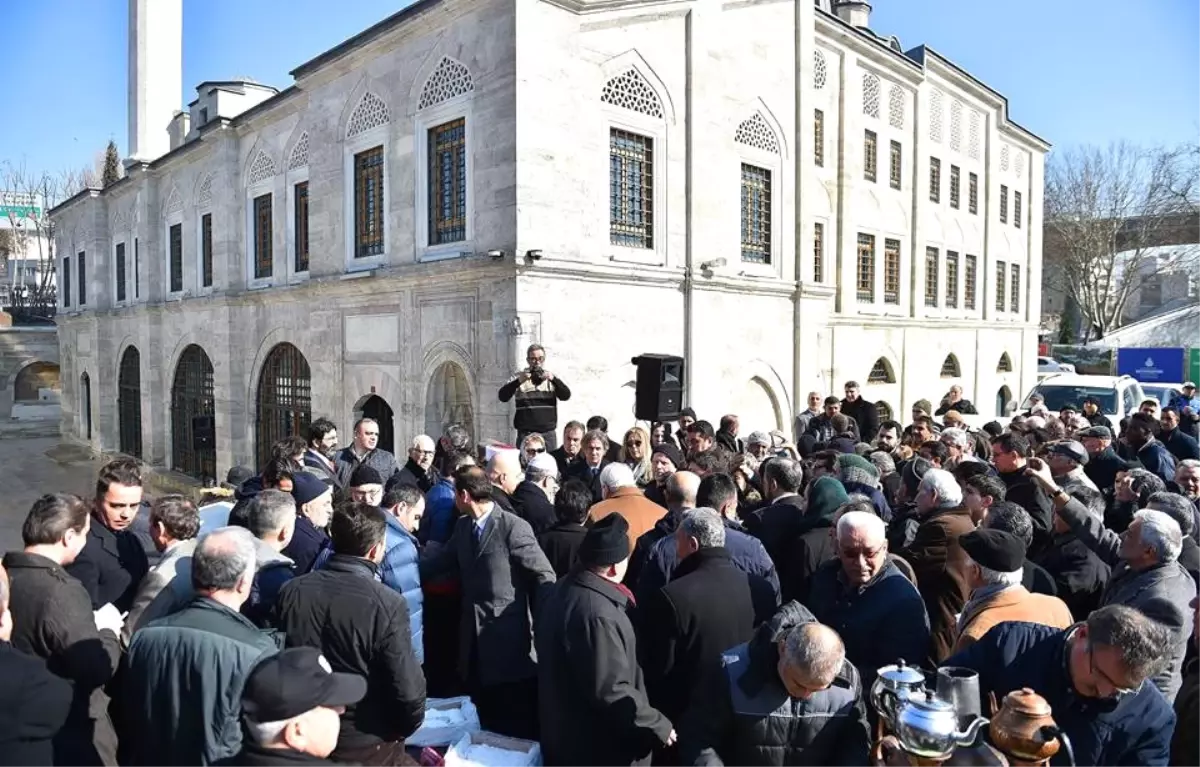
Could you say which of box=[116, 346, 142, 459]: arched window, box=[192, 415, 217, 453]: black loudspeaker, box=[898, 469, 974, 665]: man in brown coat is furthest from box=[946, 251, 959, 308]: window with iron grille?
box=[116, 346, 142, 459]: arched window

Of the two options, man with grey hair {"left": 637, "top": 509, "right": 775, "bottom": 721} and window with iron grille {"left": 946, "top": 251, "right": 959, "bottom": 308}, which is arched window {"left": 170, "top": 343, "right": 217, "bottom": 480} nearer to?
man with grey hair {"left": 637, "top": 509, "right": 775, "bottom": 721}

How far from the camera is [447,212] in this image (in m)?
11.1

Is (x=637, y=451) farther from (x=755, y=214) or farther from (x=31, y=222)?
(x=31, y=222)

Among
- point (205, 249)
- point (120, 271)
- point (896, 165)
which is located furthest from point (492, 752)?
point (120, 271)

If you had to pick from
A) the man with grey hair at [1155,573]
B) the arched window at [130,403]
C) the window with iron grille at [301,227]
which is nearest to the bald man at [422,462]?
the man with grey hair at [1155,573]

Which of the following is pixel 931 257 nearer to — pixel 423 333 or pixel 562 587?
pixel 423 333

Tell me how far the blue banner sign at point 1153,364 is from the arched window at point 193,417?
88.0 feet

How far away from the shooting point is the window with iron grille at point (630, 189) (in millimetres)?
10891

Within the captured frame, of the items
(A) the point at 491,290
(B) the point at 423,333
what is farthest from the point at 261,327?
(A) the point at 491,290

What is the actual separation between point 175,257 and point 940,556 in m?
20.6

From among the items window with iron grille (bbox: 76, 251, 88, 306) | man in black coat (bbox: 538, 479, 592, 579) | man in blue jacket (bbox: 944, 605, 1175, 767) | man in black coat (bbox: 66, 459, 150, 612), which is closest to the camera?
man in blue jacket (bbox: 944, 605, 1175, 767)

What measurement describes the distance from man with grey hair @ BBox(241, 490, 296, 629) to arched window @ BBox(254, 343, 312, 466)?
1117 centimetres

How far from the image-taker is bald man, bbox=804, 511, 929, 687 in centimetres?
321

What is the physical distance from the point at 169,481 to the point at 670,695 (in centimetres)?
1917
